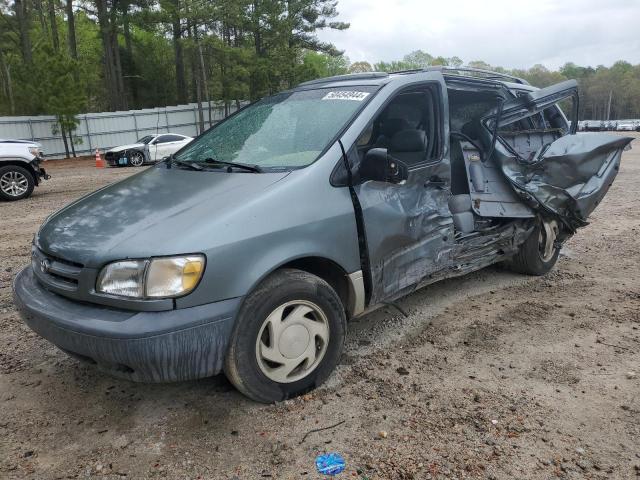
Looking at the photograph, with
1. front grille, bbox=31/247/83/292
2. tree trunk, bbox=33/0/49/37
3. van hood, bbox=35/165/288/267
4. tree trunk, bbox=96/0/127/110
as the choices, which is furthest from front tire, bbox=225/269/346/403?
tree trunk, bbox=33/0/49/37

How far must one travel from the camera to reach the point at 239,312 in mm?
2662

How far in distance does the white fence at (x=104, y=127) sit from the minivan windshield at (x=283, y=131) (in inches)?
1020

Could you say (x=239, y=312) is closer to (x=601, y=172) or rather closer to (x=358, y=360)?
(x=358, y=360)

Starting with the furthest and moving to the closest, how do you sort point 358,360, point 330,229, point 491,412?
point 358,360 → point 330,229 → point 491,412

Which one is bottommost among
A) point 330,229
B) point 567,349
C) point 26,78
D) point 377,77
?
point 567,349

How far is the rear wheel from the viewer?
10320 mm

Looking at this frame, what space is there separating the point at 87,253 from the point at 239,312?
2.69 ft

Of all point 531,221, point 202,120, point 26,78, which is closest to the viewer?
point 531,221

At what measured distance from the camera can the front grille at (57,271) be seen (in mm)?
2680

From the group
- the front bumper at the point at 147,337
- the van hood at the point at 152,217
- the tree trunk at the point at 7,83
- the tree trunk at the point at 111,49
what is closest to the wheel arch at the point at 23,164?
the van hood at the point at 152,217

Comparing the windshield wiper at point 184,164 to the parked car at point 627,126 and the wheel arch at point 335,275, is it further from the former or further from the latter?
the parked car at point 627,126

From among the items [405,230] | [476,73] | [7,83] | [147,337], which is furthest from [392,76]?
[7,83]

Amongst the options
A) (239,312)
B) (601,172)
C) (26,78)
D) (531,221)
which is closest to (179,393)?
(239,312)

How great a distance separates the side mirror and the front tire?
2.39ft
